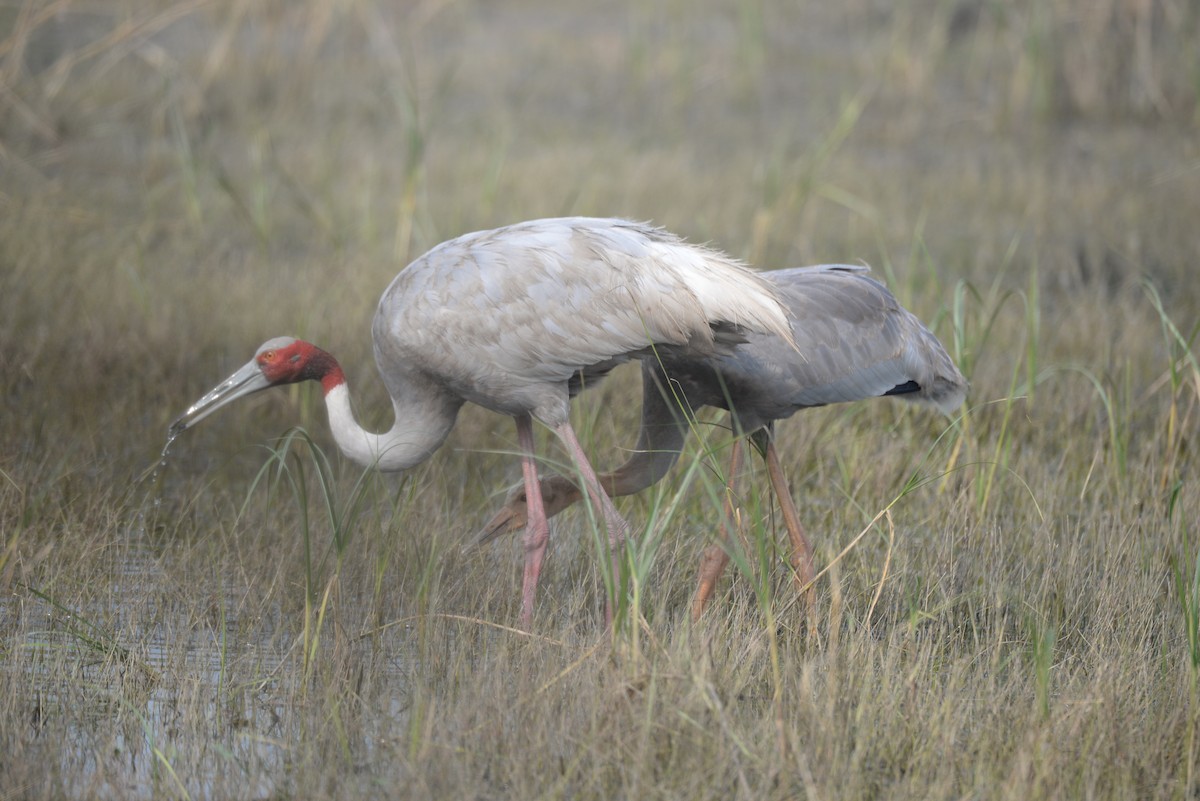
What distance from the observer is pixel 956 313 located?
4172 mm

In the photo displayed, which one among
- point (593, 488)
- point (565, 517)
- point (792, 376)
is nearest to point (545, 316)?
point (593, 488)

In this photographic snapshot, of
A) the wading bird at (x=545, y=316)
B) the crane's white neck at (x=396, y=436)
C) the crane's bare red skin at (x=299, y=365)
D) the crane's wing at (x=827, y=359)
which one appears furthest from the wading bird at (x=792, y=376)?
the crane's bare red skin at (x=299, y=365)

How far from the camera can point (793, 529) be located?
393 cm

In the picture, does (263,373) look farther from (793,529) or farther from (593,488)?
(793,529)

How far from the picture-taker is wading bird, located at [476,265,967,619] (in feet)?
12.8

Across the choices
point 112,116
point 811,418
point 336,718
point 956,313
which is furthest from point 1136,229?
point 336,718

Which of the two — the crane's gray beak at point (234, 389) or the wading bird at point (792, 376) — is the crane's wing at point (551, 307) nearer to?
the wading bird at point (792, 376)

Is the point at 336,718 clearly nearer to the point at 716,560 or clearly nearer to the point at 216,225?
the point at 716,560

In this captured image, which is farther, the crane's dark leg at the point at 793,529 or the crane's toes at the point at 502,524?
the crane's toes at the point at 502,524

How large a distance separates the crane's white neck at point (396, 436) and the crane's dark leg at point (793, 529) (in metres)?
0.92

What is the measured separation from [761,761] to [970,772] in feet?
1.51

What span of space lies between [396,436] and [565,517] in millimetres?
842

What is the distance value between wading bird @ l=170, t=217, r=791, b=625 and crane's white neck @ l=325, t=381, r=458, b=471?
1cm

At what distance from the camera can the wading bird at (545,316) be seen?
144 inches
